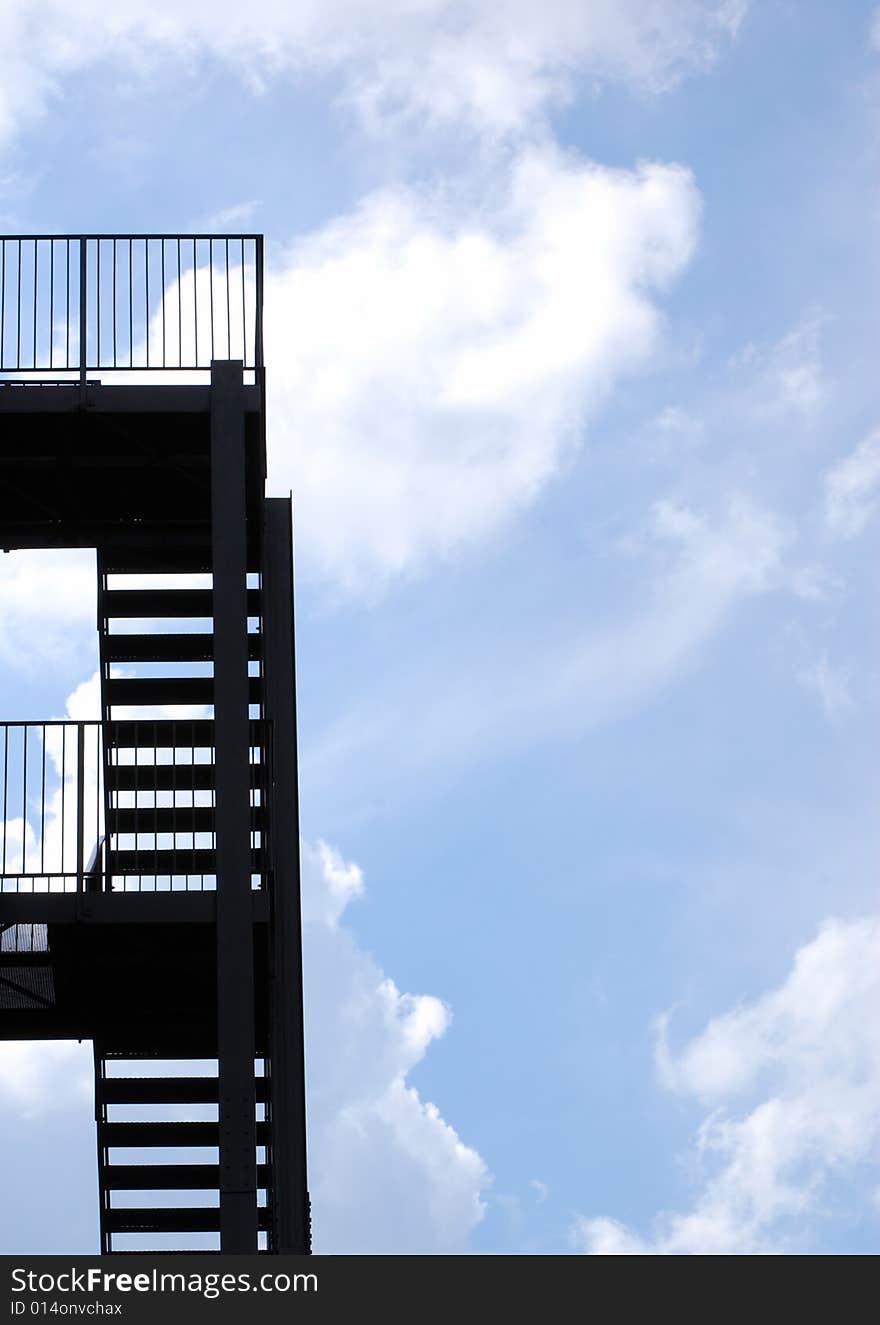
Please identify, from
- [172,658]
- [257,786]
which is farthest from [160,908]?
[172,658]

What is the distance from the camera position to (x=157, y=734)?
16.6m

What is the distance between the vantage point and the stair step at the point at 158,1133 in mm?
18266

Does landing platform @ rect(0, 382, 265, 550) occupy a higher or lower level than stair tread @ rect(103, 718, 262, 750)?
higher

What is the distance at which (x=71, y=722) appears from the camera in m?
15.4

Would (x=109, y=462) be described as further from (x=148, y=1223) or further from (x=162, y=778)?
(x=148, y=1223)

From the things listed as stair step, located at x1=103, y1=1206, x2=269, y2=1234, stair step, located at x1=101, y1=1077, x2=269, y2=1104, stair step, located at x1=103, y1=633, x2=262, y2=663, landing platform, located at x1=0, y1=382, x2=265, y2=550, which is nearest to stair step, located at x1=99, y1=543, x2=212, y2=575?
landing platform, located at x1=0, y1=382, x2=265, y2=550

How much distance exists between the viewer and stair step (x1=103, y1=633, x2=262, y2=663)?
61.7 feet

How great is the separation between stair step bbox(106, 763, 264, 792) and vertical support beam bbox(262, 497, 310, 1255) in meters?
0.78

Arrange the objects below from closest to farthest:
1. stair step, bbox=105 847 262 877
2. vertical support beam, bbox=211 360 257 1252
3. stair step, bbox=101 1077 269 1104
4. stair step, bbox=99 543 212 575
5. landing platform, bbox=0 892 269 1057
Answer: vertical support beam, bbox=211 360 257 1252, landing platform, bbox=0 892 269 1057, stair step, bbox=105 847 262 877, stair step, bbox=101 1077 269 1104, stair step, bbox=99 543 212 575

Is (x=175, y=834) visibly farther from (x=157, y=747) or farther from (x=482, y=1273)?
(x=482, y=1273)

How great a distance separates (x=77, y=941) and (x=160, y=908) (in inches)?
41.6

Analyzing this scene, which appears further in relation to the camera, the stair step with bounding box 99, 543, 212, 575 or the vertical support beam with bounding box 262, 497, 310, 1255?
the stair step with bounding box 99, 543, 212, 575

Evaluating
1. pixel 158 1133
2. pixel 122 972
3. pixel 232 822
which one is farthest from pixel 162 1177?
pixel 232 822

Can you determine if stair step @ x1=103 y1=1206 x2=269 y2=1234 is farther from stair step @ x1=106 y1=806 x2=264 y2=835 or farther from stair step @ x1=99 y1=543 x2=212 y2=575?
stair step @ x1=99 y1=543 x2=212 y2=575
